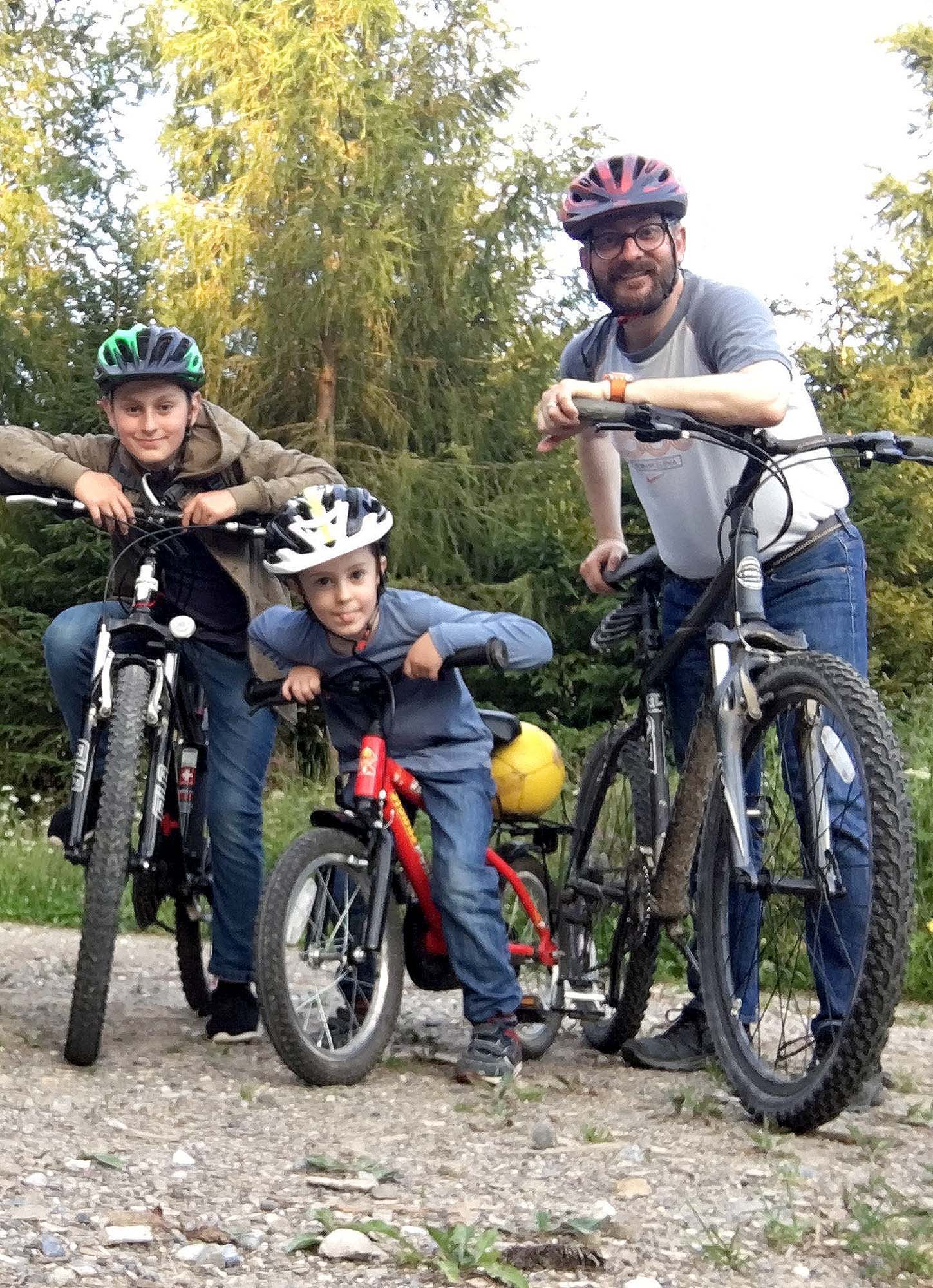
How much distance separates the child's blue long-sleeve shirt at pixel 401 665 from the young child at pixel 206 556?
0.27 m

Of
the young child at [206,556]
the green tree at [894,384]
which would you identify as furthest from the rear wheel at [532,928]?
the green tree at [894,384]

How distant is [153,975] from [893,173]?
2183cm

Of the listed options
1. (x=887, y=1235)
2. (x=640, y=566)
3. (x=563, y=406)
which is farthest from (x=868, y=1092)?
(x=563, y=406)

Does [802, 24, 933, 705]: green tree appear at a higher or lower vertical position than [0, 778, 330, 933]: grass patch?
higher

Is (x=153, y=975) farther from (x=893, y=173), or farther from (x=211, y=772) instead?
(x=893, y=173)

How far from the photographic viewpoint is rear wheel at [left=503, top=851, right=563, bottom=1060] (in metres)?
4.82

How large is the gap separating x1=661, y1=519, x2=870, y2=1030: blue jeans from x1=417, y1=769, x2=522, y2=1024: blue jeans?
0.60 m

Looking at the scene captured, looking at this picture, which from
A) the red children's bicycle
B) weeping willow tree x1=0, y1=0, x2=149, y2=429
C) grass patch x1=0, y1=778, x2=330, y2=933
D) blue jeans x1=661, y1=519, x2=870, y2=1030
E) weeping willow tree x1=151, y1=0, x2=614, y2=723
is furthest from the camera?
weeping willow tree x1=0, y1=0, x2=149, y2=429

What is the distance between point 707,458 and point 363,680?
1.05 metres

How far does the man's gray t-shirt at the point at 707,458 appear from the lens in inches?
161

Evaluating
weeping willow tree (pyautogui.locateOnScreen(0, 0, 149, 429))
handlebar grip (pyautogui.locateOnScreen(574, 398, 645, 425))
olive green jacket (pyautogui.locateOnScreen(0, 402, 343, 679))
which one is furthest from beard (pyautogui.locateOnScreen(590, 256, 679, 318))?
weeping willow tree (pyautogui.locateOnScreen(0, 0, 149, 429))

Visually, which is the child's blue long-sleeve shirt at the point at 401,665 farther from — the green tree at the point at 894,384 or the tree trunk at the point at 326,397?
the tree trunk at the point at 326,397

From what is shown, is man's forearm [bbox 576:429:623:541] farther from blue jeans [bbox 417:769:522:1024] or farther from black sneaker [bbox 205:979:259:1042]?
black sneaker [bbox 205:979:259:1042]

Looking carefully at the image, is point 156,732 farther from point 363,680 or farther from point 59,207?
point 59,207
